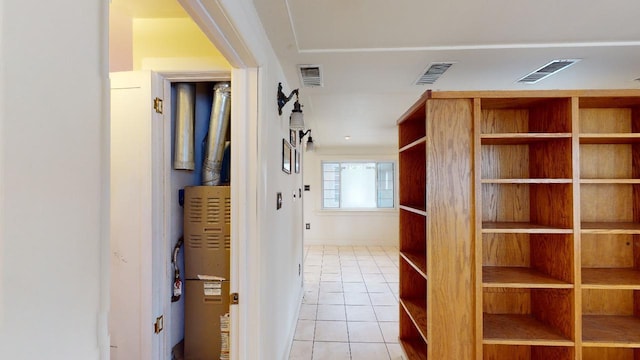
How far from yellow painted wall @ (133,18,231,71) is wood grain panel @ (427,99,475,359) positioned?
1.32 m

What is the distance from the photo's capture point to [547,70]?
7.78ft

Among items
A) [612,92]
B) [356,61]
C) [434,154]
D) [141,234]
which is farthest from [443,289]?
[141,234]

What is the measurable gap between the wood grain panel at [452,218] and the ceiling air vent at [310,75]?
0.99m

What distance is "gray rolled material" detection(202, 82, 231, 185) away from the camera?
6.97 ft

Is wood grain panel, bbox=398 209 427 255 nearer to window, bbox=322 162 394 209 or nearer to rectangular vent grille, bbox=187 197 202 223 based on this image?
rectangular vent grille, bbox=187 197 202 223

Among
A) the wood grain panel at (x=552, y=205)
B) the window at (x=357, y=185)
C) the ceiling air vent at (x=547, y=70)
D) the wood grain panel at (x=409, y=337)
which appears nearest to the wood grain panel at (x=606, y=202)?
the wood grain panel at (x=552, y=205)

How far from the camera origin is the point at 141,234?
5.90ft

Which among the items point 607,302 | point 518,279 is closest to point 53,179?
point 518,279

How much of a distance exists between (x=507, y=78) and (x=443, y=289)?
1877 millimetres

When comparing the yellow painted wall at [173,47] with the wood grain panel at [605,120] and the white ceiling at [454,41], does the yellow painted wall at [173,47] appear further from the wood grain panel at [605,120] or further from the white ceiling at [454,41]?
the wood grain panel at [605,120]

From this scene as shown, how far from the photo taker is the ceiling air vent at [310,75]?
231 centimetres

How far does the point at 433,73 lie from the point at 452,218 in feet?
4.19

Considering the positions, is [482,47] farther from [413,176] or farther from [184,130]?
[184,130]

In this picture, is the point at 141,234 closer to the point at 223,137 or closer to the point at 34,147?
the point at 223,137
